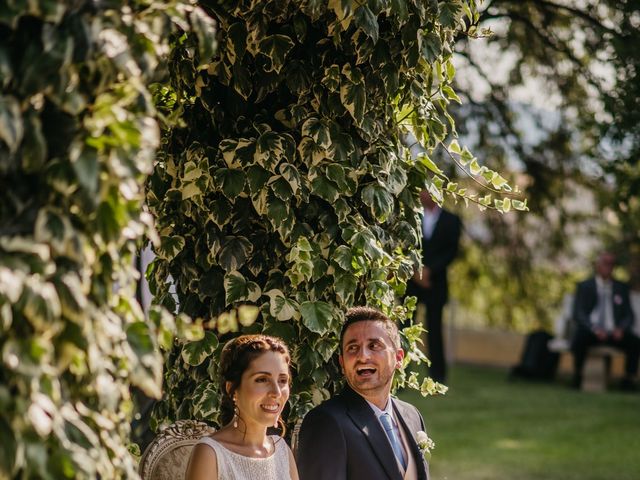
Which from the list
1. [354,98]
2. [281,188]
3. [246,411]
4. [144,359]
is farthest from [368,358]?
[144,359]

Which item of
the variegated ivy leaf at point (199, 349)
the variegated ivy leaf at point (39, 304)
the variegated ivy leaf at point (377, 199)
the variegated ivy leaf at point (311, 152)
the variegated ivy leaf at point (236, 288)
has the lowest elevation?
the variegated ivy leaf at point (199, 349)

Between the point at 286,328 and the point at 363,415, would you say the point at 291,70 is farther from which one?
the point at 363,415

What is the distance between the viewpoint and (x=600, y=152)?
293 inches

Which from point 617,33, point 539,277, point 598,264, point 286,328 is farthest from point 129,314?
point 539,277

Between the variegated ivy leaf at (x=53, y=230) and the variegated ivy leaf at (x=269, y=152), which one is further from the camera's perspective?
the variegated ivy leaf at (x=269, y=152)

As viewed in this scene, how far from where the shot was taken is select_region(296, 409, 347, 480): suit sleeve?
128 inches

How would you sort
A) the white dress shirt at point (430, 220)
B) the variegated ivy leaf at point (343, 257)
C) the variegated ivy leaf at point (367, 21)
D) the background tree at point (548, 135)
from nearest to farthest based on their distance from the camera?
the variegated ivy leaf at point (367, 21) → the variegated ivy leaf at point (343, 257) → the background tree at point (548, 135) → the white dress shirt at point (430, 220)

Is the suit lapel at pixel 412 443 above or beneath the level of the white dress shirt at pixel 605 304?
beneath

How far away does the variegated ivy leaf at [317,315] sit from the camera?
3.32m

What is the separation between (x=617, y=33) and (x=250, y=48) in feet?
12.5

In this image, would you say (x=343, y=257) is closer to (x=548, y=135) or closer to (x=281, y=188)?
(x=281, y=188)

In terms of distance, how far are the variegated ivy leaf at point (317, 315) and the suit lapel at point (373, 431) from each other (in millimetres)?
238

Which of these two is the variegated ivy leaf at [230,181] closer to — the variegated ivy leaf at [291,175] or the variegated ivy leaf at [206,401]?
the variegated ivy leaf at [291,175]

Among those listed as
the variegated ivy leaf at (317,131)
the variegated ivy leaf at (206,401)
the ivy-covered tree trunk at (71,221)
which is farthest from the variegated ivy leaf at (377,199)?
the ivy-covered tree trunk at (71,221)
